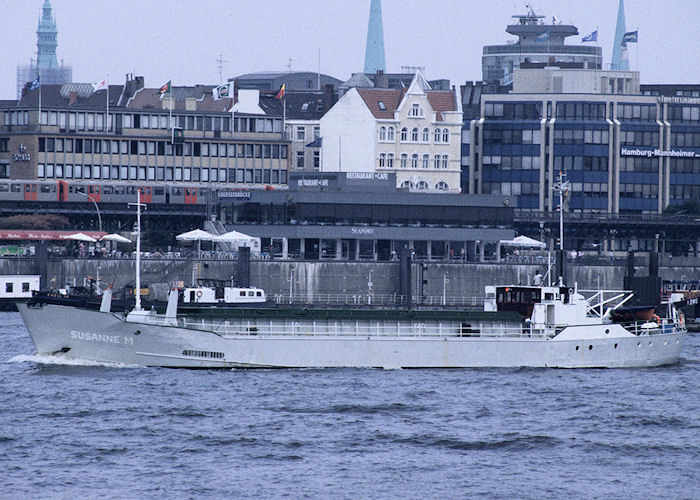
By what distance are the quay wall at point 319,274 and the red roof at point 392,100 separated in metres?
39.2

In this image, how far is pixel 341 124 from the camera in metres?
148

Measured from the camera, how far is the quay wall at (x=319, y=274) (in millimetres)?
107188

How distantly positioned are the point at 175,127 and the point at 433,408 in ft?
313

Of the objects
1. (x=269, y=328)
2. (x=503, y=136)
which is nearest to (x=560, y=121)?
(x=503, y=136)

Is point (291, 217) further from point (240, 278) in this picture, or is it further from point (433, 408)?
point (433, 408)

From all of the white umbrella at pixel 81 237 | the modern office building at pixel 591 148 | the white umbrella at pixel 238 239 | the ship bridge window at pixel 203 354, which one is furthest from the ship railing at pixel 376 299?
the modern office building at pixel 591 148

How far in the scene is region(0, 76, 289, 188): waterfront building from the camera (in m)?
139

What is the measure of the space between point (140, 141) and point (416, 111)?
29910mm

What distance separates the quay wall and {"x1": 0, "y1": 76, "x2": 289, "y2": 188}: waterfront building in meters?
32.0

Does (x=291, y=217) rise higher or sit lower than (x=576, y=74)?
lower

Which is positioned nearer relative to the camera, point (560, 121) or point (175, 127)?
point (175, 127)

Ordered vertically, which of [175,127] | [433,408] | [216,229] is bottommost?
[433,408]

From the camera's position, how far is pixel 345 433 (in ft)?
152

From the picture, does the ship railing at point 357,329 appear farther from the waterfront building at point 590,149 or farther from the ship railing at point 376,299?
the waterfront building at point 590,149
